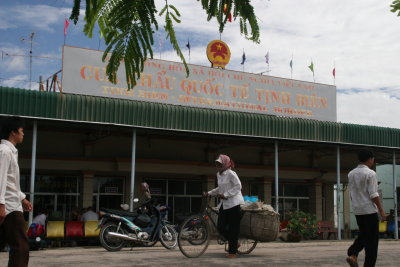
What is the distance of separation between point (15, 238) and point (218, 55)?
15.9 m

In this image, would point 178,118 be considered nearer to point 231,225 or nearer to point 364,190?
point 231,225

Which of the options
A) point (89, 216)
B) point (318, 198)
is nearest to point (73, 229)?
point (89, 216)

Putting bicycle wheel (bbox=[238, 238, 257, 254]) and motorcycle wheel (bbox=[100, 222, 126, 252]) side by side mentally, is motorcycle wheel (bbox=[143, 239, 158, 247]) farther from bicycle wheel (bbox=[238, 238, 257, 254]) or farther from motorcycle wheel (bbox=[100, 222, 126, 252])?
bicycle wheel (bbox=[238, 238, 257, 254])

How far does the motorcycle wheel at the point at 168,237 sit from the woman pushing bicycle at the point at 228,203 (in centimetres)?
332

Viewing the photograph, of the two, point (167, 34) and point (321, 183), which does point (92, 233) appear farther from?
point (167, 34)

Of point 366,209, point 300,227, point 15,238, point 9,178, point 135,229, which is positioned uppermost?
point 9,178

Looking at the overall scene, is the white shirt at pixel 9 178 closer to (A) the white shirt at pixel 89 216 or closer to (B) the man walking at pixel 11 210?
(B) the man walking at pixel 11 210

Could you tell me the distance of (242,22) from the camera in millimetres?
3357

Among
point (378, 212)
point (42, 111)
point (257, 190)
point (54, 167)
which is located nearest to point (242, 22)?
point (378, 212)

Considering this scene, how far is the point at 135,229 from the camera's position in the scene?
40.9ft

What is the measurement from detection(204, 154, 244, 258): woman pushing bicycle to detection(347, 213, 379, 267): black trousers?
2.47 m

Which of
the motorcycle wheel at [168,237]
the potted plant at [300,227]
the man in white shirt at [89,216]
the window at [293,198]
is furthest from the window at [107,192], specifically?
the motorcycle wheel at [168,237]

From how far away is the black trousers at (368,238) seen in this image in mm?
7133

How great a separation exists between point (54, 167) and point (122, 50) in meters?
16.6
